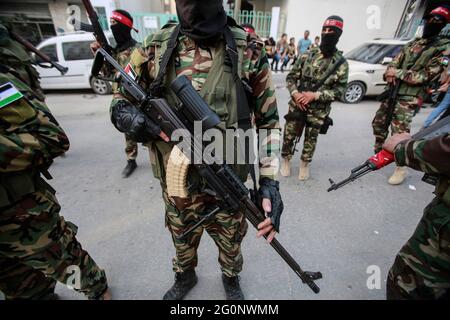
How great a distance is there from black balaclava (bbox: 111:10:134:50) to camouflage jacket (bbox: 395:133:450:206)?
10.00 feet

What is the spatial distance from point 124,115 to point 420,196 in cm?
345

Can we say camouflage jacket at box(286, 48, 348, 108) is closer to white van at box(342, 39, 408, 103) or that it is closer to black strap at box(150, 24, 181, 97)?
black strap at box(150, 24, 181, 97)

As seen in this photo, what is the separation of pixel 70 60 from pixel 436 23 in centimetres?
781

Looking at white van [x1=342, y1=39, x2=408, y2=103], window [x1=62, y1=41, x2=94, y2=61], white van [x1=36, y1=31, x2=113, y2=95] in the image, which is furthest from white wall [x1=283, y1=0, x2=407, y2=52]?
window [x1=62, y1=41, x2=94, y2=61]

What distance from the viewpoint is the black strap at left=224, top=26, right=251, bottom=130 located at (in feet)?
3.76

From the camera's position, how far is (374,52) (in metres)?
6.50

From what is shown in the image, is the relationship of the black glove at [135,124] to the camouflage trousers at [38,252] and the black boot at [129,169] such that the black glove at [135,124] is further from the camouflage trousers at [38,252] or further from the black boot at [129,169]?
the black boot at [129,169]

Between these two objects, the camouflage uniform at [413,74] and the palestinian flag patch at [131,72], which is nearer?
the palestinian flag patch at [131,72]

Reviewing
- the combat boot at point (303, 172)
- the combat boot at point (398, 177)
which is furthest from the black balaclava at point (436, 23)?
the combat boot at point (303, 172)

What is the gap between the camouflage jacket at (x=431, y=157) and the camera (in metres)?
1.00

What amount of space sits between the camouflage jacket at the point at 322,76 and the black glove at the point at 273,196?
1.78 metres

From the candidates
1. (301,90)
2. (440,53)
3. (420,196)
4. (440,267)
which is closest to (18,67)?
(301,90)

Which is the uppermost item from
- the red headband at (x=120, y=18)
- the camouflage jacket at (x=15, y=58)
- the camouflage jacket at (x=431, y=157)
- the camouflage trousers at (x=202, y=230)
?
the red headband at (x=120, y=18)

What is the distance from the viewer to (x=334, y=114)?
18.5 feet
